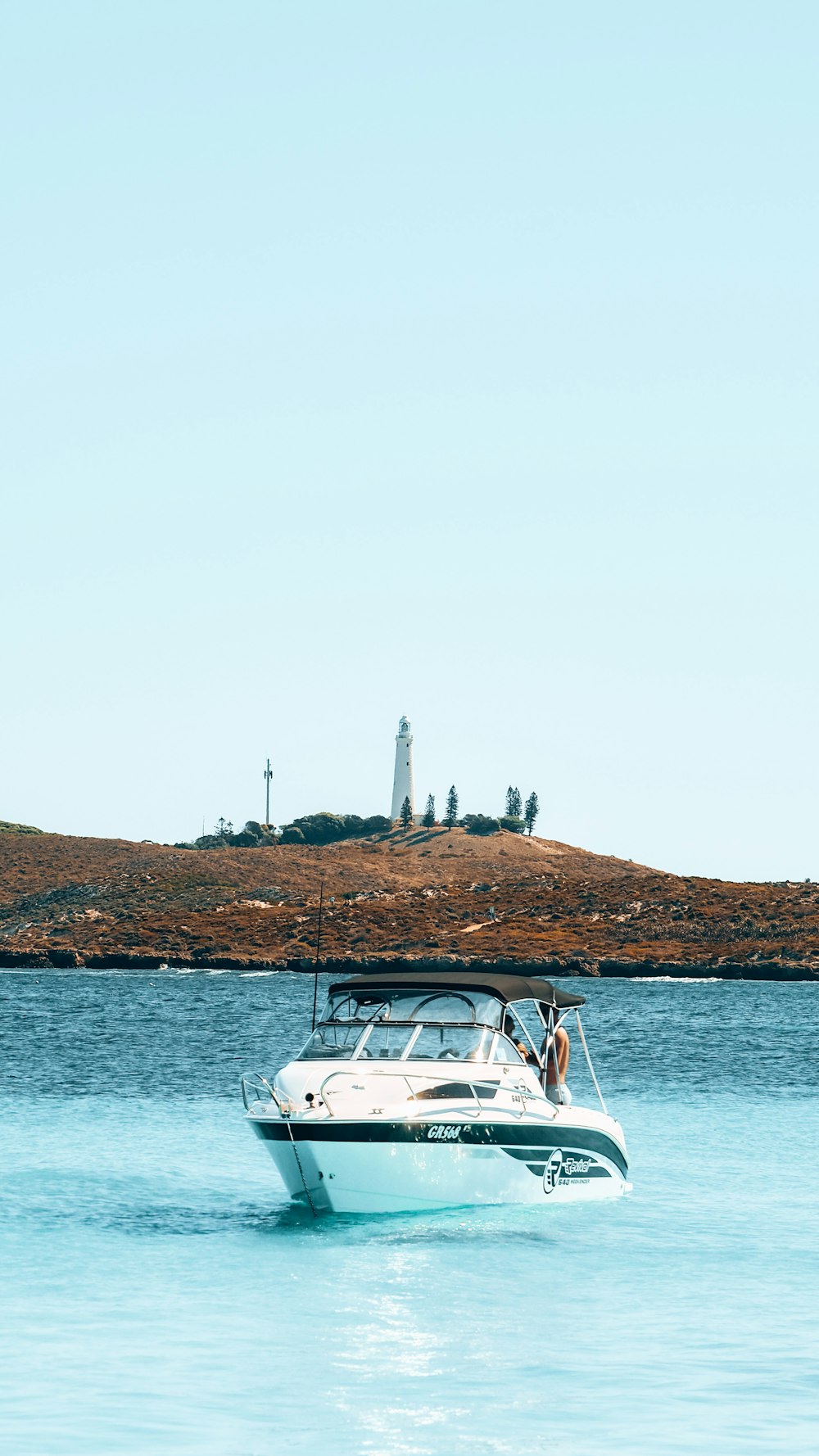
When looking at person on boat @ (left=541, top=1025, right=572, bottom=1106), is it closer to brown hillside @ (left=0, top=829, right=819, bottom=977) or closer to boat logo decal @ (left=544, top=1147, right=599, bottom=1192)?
boat logo decal @ (left=544, top=1147, right=599, bottom=1192)

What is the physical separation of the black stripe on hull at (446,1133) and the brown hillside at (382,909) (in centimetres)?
9204

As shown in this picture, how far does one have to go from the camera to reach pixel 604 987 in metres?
98.4

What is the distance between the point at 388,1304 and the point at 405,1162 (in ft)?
9.93

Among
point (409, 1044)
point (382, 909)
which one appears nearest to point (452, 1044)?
point (409, 1044)

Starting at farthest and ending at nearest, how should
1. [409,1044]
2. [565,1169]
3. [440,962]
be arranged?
1. [440,962]
2. [409,1044]
3. [565,1169]

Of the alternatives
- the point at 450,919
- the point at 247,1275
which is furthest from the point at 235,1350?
the point at 450,919

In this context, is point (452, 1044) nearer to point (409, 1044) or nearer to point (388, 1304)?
point (409, 1044)

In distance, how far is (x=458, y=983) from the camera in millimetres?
23719

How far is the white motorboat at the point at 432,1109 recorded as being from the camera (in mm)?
20609

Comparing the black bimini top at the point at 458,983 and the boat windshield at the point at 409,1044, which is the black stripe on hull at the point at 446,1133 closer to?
the boat windshield at the point at 409,1044

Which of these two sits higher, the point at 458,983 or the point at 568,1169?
the point at 458,983

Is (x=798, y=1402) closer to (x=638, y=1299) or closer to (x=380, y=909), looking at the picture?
(x=638, y=1299)

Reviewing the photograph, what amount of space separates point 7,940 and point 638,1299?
129074 millimetres

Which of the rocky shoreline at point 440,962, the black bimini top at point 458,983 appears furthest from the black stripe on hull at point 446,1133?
the rocky shoreline at point 440,962
